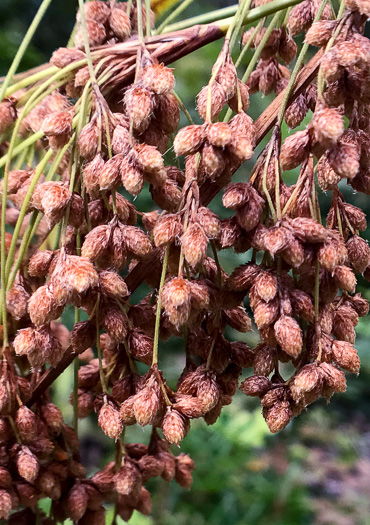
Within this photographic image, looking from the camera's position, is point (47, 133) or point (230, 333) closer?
point (47, 133)

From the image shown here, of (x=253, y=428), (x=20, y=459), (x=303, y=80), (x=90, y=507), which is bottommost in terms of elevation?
(x=253, y=428)

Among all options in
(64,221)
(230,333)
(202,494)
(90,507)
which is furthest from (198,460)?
(64,221)

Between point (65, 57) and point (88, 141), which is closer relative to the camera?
point (88, 141)

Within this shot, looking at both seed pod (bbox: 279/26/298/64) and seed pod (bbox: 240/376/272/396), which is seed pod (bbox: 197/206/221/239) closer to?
seed pod (bbox: 240/376/272/396)

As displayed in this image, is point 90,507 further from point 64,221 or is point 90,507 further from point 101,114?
point 101,114

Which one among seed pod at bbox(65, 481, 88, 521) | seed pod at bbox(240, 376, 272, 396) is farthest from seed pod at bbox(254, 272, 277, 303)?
seed pod at bbox(65, 481, 88, 521)

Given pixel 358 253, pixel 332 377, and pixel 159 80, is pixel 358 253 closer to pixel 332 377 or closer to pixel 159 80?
pixel 332 377

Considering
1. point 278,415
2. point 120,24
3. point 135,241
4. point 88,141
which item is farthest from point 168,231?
point 120,24
